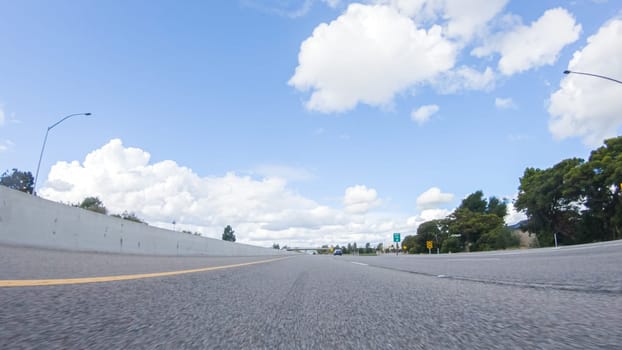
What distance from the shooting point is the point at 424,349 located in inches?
39.8

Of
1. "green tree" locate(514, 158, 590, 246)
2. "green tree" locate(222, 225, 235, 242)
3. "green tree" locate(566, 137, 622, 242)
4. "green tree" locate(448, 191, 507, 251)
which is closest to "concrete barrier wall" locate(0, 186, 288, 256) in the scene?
"green tree" locate(566, 137, 622, 242)

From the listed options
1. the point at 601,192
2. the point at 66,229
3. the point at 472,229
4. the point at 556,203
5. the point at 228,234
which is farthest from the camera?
the point at 228,234

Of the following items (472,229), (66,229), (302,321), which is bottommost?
(302,321)

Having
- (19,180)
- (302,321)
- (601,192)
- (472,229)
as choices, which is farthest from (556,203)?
(19,180)

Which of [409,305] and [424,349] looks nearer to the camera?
[424,349]

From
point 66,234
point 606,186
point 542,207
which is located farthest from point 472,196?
point 66,234

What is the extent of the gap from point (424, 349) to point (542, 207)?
2358 inches

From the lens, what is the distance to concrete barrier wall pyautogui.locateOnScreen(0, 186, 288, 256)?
30.9 ft

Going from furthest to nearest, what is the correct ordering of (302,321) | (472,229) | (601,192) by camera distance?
(472,229) → (601,192) → (302,321)

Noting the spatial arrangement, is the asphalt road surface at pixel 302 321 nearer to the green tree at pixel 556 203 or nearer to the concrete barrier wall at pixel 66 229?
the concrete barrier wall at pixel 66 229

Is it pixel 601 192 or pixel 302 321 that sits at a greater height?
pixel 601 192

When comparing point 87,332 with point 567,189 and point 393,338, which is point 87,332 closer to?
point 393,338

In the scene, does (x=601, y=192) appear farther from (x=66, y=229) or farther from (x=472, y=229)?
(x=66, y=229)

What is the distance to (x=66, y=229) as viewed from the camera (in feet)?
37.0
